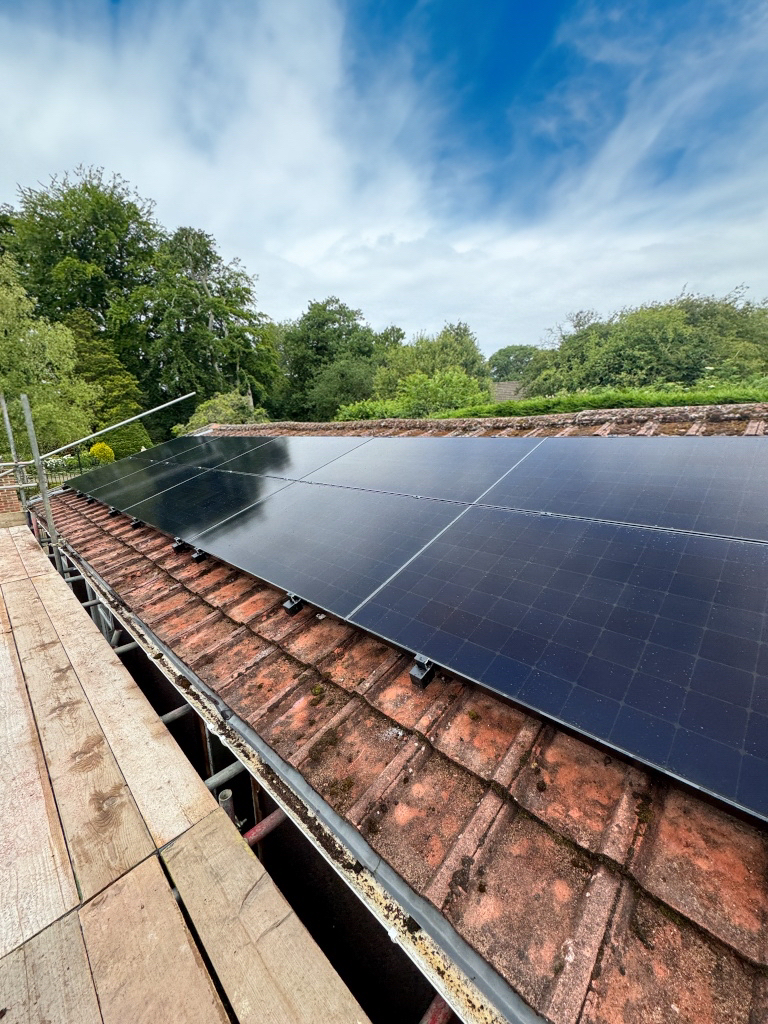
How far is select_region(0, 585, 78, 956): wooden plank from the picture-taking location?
1.34 metres

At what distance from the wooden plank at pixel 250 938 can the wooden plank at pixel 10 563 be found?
3956mm

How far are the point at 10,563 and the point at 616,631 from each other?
5972 mm

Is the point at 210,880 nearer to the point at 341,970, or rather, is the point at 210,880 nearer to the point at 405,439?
the point at 341,970

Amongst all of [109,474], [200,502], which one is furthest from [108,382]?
[200,502]

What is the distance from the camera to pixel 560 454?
3408 mm

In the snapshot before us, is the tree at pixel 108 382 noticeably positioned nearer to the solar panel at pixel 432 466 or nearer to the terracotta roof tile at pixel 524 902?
the solar panel at pixel 432 466

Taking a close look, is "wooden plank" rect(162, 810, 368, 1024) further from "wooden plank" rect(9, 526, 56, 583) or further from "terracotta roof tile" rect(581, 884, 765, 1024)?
"wooden plank" rect(9, 526, 56, 583)

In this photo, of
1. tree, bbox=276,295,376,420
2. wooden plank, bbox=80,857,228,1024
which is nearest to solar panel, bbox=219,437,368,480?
wooden plank, bbox=80,857,228,1024

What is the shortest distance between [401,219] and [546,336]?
1237 centimetres

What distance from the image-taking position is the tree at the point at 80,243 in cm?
2553

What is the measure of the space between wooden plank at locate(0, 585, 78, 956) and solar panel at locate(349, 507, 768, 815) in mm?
1537

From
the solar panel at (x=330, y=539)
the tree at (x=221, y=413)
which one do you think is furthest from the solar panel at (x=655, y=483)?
the tree at (x=221, y=413)

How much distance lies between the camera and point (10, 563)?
4.39m

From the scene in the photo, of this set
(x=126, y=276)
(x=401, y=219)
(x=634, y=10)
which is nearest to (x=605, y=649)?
(x=634, y=10)
